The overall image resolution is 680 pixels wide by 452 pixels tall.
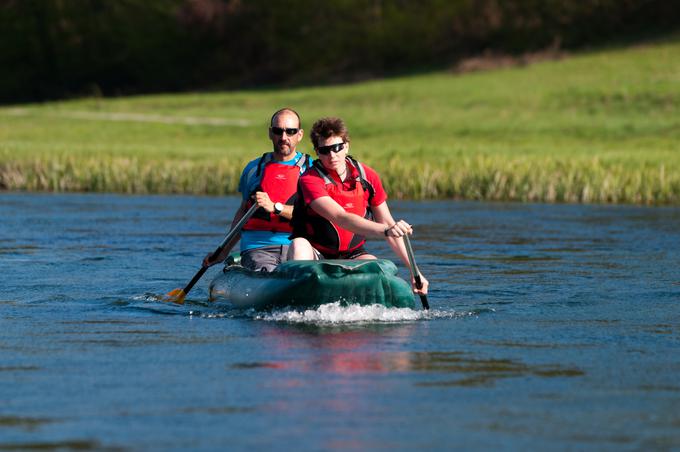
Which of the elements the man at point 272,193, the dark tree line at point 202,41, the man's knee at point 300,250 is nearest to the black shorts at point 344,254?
the man's knee at point 300,250

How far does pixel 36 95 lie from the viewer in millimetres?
77375

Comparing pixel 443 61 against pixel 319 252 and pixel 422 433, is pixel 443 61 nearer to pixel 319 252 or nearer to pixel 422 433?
pixel 319 252

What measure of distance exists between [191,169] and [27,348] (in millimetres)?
20620

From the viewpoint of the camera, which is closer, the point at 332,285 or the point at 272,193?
the point at 332,285

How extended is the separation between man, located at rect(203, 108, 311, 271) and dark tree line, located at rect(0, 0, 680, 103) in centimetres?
5777

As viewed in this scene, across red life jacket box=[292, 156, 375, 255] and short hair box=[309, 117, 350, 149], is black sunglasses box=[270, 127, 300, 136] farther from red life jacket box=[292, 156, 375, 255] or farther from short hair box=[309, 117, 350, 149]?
short hair box=[309, 117, 350, 149]

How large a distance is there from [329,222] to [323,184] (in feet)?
1.62

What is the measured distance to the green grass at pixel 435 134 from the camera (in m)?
29.0

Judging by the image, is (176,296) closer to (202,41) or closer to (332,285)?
(332,285)

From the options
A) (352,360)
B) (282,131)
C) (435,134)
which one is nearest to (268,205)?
(282,131)

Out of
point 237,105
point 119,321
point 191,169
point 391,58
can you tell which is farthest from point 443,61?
point 119,321

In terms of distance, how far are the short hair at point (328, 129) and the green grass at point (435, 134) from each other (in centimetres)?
1625

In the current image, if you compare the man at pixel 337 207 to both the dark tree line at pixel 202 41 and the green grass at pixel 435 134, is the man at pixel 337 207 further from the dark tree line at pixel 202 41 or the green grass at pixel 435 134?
the dark tree line at pixel 202 41

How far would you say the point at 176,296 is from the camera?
13.9 metres
